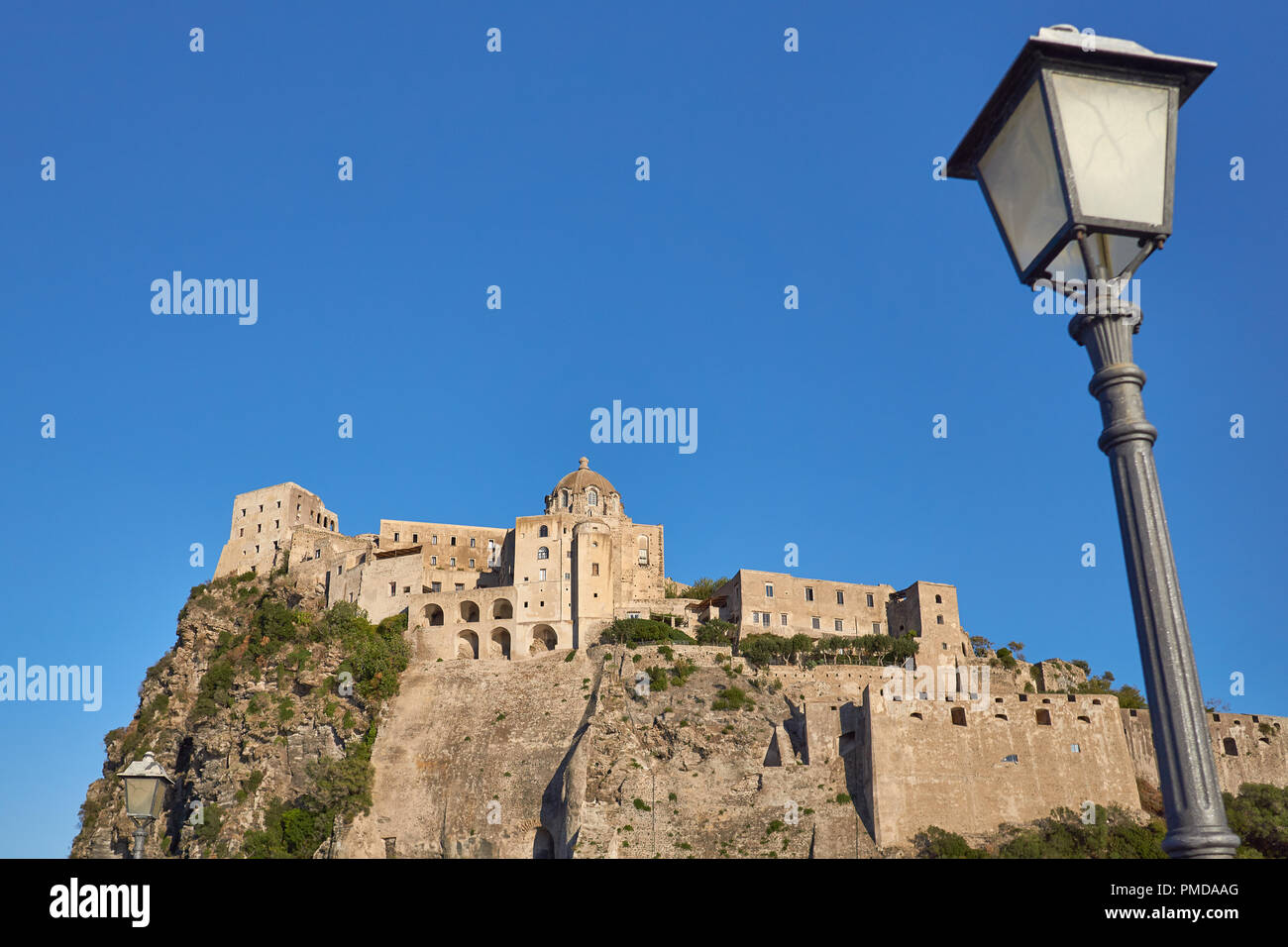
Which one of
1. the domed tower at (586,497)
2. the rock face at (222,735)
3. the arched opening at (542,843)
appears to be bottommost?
the arched opening at (542,843)

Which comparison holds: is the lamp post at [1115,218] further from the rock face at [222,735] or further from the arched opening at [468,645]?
the arched opening at [468,645]

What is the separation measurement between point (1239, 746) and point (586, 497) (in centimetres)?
4368

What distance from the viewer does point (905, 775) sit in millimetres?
50688

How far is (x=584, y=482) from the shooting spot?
282ft

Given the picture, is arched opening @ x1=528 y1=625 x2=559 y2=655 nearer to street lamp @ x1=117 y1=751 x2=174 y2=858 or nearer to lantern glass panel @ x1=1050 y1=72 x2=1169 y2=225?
street lamp @ x1=117 y1=751 x2=174 y2=858

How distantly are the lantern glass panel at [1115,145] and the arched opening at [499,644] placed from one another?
70672 mm

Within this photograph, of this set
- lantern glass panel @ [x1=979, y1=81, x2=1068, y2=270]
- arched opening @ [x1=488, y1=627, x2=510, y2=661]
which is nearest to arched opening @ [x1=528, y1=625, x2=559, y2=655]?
arched opening @ [x1=488, y1=627, x2=510, y2=661]

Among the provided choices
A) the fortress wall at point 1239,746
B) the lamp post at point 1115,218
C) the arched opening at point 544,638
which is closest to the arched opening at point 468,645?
the arched opening at point 544,638

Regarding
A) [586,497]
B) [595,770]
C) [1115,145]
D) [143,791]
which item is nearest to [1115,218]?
[1115,145]

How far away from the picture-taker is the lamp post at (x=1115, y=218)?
6516 mm

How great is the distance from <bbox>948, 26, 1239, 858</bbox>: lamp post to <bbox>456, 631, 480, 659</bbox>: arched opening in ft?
231

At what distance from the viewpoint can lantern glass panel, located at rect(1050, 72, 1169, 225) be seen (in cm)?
673
